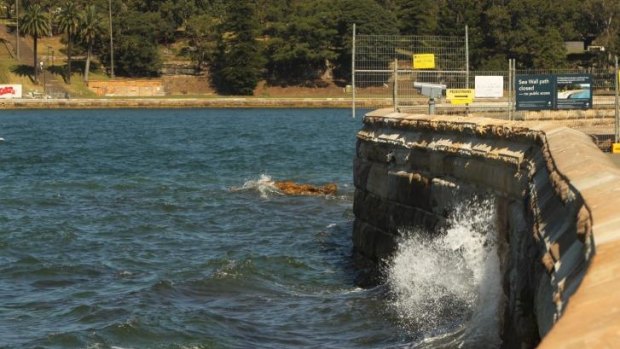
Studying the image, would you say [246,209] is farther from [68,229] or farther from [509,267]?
[509,267]

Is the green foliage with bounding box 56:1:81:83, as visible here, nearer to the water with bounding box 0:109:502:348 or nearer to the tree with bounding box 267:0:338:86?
the tree with bounding box 267:0:338:86

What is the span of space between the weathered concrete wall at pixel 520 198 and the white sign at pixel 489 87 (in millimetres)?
6338

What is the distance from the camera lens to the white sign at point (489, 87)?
2330 cm

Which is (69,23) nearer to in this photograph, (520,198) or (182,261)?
(182,261)

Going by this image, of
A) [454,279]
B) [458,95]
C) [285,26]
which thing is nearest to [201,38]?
[285,26]

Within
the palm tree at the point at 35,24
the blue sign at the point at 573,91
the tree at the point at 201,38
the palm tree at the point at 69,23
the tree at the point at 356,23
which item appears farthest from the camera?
the tree at the point at 201,38

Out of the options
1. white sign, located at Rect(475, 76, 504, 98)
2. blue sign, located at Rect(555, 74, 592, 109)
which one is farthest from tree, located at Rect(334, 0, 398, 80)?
white sign, located at Rect(475, 76, 504, 98)

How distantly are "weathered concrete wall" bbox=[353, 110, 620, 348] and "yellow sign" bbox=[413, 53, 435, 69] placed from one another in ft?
16.4

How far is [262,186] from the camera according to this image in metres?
28.4

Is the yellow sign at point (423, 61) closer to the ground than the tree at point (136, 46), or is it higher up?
closer to the ground

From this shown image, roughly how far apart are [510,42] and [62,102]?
46.6m

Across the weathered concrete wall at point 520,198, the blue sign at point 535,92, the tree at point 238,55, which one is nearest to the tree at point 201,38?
the tree at point 238,55

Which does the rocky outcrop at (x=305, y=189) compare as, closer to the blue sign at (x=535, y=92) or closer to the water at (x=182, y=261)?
the water at (x=182, y=261)

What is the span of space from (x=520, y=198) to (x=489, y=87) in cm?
1412
